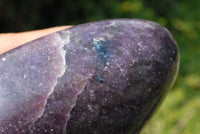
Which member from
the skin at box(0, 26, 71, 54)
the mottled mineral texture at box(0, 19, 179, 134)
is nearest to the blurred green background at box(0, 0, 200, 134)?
the skin at box(0, 26, 71, 54)

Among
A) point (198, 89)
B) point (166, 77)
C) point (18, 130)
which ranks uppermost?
point (166, 77)

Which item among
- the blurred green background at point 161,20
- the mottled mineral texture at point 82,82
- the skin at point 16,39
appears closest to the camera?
the mottled mineral texture at point 82,82

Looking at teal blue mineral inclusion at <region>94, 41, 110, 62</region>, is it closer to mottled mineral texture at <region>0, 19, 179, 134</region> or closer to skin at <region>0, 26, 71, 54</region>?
mottled mineral texture at <region>0, 19, 179, 134</region>

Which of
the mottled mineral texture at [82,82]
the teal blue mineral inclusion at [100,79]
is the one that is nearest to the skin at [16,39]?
the mottled mineral texture at [82,82]

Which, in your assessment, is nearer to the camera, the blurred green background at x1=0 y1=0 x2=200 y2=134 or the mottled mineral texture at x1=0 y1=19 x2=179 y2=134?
the mottled mineral texture at x1=0 y1=19 x2=179 y2=134

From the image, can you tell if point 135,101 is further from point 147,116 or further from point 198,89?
point 198,89

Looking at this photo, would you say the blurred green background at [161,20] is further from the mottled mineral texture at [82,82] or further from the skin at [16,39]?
the mottled mineral texture at [82,82]

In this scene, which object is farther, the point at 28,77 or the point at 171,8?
the point at 171,8

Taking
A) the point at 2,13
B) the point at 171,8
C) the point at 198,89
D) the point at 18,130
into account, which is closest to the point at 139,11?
Answer: the point at 171,8
